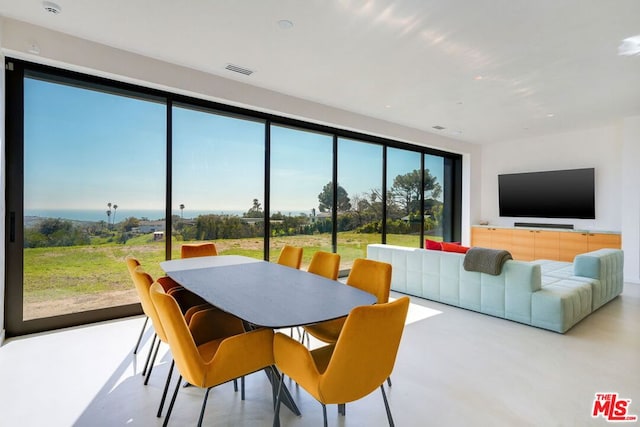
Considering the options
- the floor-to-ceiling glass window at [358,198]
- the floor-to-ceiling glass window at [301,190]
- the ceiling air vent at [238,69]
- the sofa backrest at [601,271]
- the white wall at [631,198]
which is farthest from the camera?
the floor-to-ceiling glass window at [358,198]

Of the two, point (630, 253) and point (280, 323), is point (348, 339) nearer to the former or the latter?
point (280, 323)

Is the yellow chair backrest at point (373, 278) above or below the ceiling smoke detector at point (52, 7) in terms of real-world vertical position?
below

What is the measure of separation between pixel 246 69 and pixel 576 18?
3256 millimetres

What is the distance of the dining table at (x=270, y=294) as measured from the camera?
1.66m

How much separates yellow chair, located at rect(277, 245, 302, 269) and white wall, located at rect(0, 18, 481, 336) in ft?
7.20

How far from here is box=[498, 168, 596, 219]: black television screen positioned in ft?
21.3

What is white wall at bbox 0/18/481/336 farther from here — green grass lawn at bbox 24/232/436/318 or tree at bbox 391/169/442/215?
tree at bbox 391/169/442/215

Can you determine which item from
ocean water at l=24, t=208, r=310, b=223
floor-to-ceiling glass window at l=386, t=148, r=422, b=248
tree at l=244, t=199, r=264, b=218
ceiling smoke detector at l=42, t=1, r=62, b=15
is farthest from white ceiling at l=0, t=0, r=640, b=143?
floor-to-ceiling glass window at l=386, t=148, r=422, b=248

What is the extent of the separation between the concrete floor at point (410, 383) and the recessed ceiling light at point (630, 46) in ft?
9.41

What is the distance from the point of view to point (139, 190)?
3863 millimetres

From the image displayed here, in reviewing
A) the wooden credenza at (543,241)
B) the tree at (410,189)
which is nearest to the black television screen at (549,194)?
the wooden credenza at (543,241)

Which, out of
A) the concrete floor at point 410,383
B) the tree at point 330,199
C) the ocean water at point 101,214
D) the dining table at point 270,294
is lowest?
the concrete floor at point 410,383

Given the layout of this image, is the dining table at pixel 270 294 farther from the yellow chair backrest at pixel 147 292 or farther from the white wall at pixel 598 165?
the white wall at pixel 598 165

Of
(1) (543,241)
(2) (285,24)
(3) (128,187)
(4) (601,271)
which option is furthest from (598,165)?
(3) (128,187)
